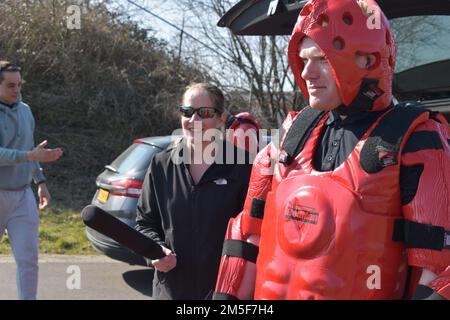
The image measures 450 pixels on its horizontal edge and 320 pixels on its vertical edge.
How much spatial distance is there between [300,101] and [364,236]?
891 cm

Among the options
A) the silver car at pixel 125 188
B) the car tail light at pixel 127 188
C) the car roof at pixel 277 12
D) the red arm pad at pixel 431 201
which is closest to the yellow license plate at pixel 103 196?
the silver car at pixel 125 188

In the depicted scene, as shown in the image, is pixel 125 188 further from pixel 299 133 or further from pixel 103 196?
pixel 299 133

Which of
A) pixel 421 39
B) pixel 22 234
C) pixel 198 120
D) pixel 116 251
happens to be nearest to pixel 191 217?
pixel 198 120

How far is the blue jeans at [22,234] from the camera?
4.69 m

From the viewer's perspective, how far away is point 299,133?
7.09 ft

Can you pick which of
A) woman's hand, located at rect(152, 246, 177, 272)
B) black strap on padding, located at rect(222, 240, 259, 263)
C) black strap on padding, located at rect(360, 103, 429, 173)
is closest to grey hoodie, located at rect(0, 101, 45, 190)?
woman's hand, located at rect(152, 246, 177, 272)

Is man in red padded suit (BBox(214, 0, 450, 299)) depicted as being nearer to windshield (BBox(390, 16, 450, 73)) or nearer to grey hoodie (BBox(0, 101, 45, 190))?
windshield (BBox(390, 16, 450, 73))

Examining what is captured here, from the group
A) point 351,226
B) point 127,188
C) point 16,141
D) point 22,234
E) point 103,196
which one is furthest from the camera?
point 103,196

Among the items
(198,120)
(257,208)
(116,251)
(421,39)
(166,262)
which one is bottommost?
(116,251)

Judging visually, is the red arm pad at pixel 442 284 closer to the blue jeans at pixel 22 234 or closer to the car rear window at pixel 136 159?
the blue jeans at pixel 22 234

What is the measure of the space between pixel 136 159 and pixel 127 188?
36cm
